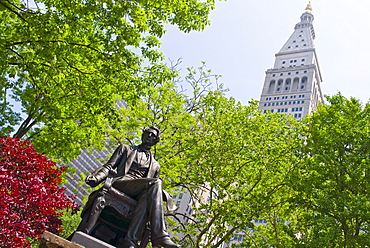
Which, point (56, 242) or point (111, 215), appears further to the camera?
point (111, 215)

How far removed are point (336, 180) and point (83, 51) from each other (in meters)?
10.0

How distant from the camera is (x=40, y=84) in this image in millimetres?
11461

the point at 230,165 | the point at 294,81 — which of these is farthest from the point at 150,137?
the point at 294,81

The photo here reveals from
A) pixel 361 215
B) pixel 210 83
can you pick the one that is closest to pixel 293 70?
pixel 210 83

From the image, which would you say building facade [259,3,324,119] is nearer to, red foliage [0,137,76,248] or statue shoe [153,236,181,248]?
red foliage [0,137,76,248]

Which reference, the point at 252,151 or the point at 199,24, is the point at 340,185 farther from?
→ the point at 199,24

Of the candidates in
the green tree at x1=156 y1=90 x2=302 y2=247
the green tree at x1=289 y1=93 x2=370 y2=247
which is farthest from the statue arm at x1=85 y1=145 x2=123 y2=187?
the green tree at x1=289 y1=93 x2=370 y2=247

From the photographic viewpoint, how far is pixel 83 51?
10008 millimetres

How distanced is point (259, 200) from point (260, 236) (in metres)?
3.34

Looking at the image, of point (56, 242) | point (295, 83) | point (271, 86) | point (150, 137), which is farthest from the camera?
point (271, 86)

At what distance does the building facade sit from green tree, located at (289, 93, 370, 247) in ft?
242

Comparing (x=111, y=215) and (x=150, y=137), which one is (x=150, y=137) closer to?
(x=150, y=137)

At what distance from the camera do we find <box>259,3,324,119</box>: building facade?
3506 inches

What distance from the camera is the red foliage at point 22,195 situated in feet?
29.8
